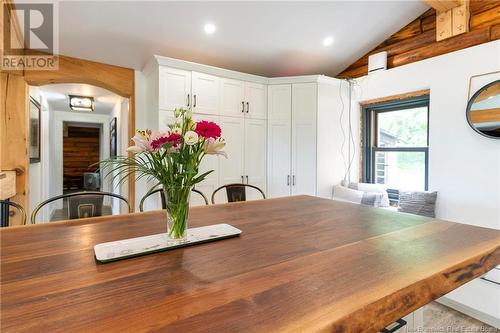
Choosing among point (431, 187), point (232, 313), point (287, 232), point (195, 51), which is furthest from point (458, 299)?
point (195, 51)

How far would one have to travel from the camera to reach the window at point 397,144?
3.21 metres

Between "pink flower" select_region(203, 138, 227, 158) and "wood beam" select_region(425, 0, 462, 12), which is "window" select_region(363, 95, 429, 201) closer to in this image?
"wood beam" select_region(425, 0, 462, 12)

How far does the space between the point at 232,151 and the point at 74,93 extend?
309cm

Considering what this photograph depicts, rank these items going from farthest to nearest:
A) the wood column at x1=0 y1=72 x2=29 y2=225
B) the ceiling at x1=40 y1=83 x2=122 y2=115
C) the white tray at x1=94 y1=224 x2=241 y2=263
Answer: the ceiling at x1=40 y1=83 x2=122 y2=115, the wood column at x1=0 y1=72 x2=29 y2=225, the white tray at x1=94 y1=224 x2=241 y2=263

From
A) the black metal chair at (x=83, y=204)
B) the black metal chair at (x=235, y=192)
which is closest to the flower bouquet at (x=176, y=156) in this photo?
the black metal chair at (x=83, y=204)

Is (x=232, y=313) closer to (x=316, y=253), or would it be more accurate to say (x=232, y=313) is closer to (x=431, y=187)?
(x=316, y=253)

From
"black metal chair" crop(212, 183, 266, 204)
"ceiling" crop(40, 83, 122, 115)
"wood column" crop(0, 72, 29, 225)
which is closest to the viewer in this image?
"black metal chair" crop(212, 183, 266, 204)

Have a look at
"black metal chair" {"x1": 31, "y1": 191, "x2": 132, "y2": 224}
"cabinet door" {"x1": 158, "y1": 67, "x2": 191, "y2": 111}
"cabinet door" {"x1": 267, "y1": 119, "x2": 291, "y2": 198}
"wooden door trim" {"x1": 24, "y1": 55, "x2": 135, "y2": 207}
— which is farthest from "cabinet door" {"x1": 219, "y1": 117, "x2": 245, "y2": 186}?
"black metal chair" {"x1": 31, "y1": 191, "x2": 132, "y2": 224}

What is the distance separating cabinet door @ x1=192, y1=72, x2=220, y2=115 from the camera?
310 centimetres

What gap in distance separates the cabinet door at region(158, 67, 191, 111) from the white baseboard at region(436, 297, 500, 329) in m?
3.15

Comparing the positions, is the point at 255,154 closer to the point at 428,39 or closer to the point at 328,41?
the point at 328,41

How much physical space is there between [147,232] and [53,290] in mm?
530

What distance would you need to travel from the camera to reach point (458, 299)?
2.28 meters

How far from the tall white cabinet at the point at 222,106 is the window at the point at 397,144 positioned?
1500 millimetres
